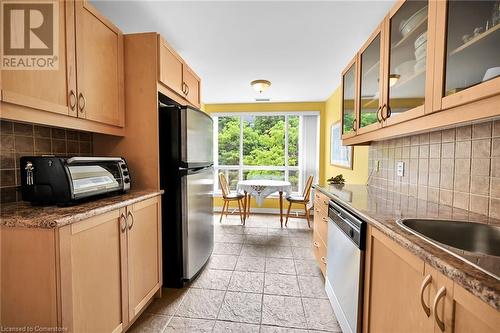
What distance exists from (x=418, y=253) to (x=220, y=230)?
3.21 meters

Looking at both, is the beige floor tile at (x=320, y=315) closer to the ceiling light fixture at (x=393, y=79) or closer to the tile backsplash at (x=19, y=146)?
the ceiling light fixture at (x=393, y=79)

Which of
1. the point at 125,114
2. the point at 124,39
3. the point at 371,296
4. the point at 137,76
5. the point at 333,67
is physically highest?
the point at 333,67

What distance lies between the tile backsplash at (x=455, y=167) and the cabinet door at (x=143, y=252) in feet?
6.50

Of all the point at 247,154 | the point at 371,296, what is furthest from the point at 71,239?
the point at 247,154

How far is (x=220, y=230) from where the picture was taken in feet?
12.0

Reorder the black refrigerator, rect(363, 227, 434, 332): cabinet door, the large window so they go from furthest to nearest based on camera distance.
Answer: the large window, the black refrigerator, rect(363, 227, 434, 332): cabinet door

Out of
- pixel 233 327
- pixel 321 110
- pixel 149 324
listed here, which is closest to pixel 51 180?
pixel 149 324

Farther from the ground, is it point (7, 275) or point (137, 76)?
point (137, 76)

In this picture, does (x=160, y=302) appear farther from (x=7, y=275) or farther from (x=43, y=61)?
(x=43, y=61)

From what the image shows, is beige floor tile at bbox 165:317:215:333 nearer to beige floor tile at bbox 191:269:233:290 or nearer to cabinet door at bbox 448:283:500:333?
beige floor tile at bbox 191:269:233:290

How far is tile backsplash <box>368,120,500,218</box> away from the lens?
1105 millimetres

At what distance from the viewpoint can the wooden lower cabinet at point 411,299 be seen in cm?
57

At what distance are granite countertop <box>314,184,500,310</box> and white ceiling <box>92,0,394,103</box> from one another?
1474 mm

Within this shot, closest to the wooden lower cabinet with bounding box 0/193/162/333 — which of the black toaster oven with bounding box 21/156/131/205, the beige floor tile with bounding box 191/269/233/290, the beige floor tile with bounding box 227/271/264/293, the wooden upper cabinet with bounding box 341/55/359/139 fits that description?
the black toaster oven with bounding box 21/156/131/205
